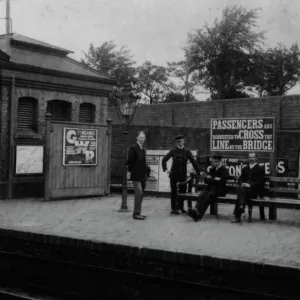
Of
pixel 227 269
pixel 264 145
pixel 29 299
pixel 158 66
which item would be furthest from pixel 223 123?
pixel 158 66

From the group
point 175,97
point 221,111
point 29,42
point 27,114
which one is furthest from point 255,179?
point 175,97

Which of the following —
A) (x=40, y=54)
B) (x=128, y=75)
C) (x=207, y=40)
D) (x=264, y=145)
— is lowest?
(x=264, y=145)

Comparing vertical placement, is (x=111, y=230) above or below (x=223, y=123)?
below

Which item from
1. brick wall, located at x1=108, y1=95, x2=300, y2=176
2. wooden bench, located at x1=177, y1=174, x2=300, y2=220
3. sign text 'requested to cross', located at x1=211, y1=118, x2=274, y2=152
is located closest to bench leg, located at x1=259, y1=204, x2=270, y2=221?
wooden bench, located at x1=177, y1=174, x2=300, y2=220

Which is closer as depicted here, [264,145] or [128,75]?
[264,145]

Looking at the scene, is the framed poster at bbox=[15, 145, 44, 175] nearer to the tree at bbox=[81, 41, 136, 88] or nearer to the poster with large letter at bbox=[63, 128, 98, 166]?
the poster with large letter at bbox=[63, 128, 98, 166]

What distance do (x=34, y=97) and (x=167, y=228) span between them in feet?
28.8

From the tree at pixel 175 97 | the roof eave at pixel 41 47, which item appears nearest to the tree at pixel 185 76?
the tree at pixel 175 97

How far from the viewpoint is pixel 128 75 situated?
216ft

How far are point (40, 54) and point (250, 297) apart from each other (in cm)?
1541

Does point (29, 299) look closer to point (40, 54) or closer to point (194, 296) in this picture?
point (194, 296)

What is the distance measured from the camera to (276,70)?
58562 mm

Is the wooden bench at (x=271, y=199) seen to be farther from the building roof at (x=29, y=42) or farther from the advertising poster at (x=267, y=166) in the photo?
the building roof at (x=29, y=42)

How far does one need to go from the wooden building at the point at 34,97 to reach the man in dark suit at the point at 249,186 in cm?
725
